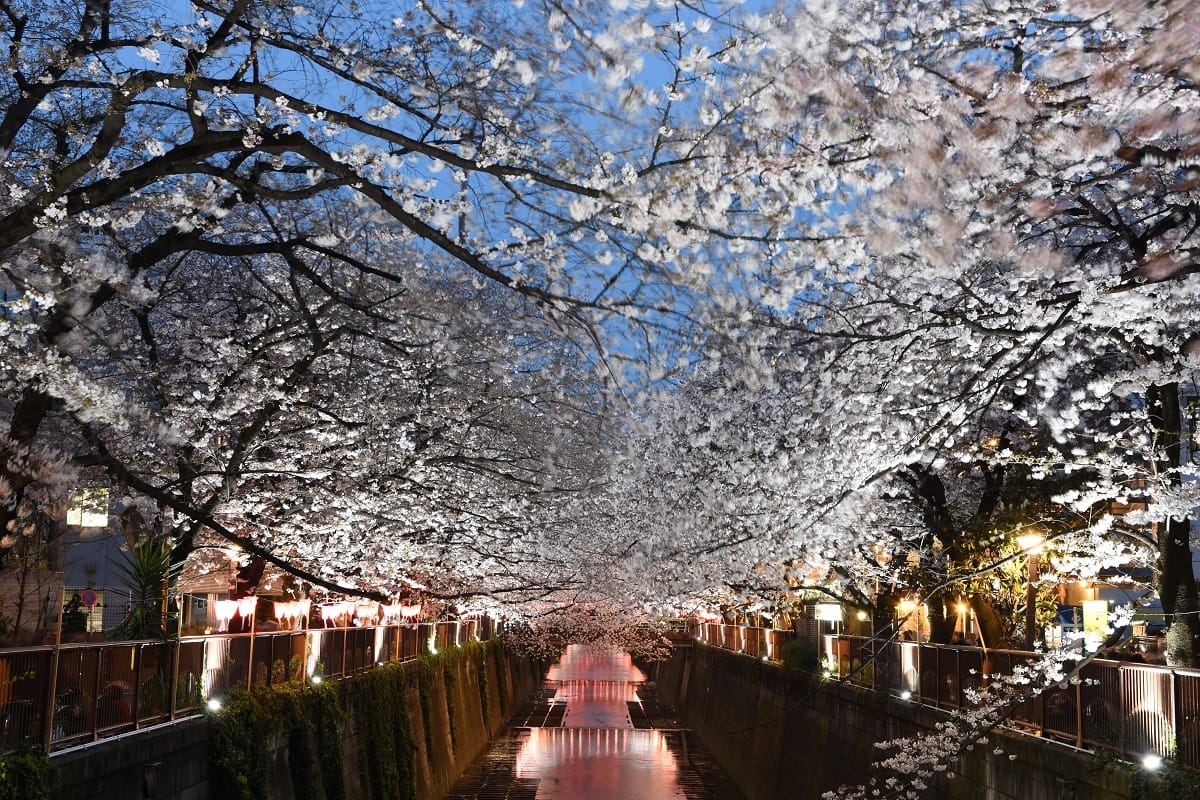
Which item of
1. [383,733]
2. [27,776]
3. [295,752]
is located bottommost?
[383,733]

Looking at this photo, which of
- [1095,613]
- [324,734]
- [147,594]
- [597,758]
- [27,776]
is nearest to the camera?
[27,776]

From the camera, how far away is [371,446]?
60.2 feet

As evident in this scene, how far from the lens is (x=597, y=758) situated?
4259 centimetres

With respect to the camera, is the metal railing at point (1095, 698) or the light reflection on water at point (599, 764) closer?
the metal railing at point (1095, 698)

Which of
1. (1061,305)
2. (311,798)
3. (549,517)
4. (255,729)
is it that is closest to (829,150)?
(1061,305)

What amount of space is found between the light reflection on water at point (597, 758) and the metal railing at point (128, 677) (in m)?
17.6

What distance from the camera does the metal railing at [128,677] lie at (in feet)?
31.9

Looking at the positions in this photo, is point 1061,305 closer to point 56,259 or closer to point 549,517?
point 56,259

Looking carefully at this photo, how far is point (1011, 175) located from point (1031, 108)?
2.37 meters

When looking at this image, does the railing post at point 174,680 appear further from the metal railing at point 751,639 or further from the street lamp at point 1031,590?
the metal railing at point 751,639

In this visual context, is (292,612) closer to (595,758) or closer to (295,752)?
(295,752)

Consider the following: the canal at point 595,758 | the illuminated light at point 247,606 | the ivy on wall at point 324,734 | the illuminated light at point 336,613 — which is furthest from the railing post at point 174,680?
the canal at point 595,758

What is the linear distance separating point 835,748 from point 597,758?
2113 centimetres

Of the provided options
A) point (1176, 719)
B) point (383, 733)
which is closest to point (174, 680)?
point (383, 733)
